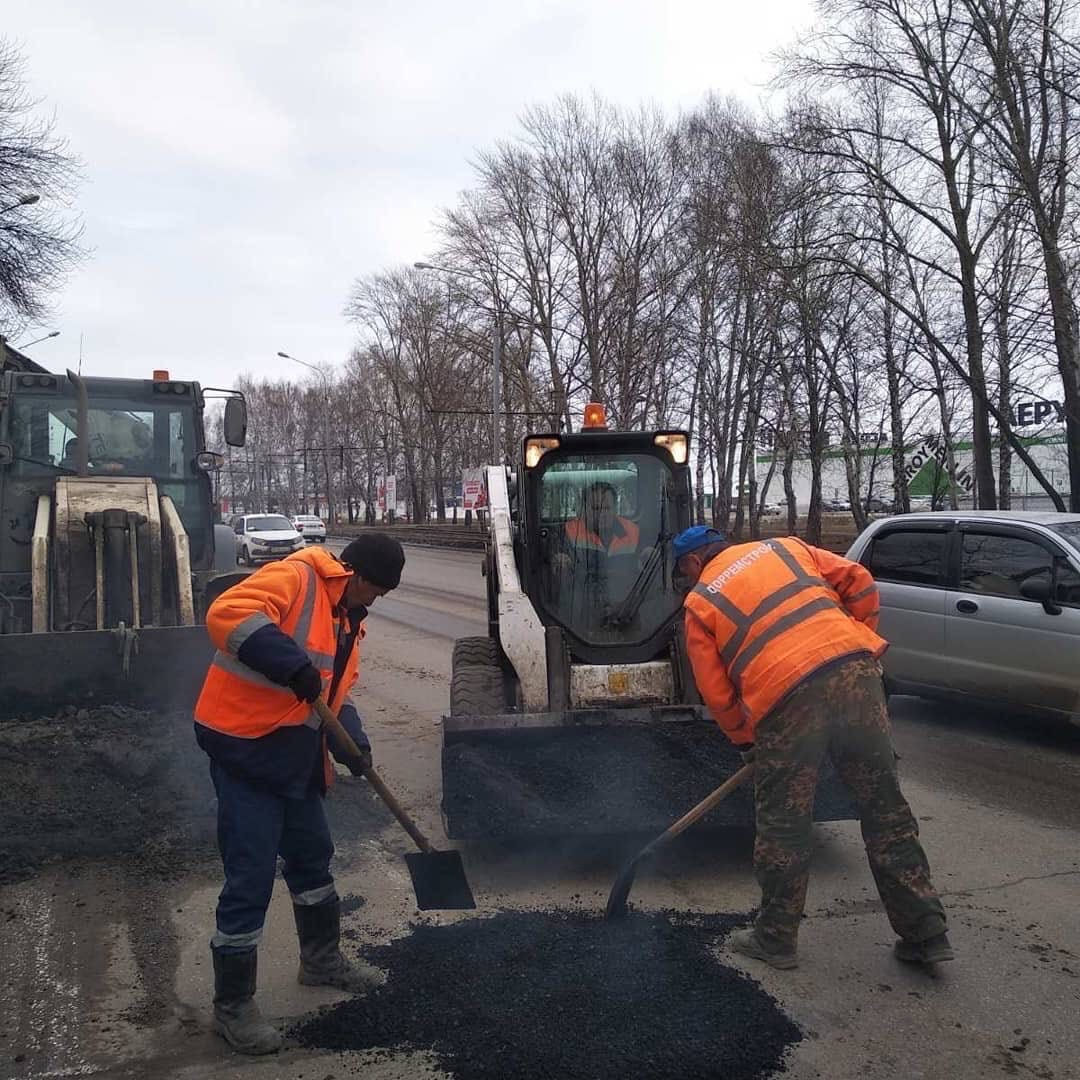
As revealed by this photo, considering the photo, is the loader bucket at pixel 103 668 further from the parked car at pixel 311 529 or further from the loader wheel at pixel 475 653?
the parked car at pixel 311 529

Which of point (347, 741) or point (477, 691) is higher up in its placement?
point (347, 741)

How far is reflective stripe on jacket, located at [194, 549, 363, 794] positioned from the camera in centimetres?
322

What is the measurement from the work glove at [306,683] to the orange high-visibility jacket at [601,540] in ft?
9.90

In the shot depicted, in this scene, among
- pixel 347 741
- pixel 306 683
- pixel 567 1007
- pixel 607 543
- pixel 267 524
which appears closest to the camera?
pixel 306 683

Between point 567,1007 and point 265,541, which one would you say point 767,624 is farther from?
point 265,541

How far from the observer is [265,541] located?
96.5ft

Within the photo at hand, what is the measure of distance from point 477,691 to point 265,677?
7.61ft

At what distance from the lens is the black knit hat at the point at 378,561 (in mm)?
3551

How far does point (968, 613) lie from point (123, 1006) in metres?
6.10

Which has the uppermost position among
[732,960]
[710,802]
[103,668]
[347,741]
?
[347,741]

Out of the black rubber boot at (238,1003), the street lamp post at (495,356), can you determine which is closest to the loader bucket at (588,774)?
the black rubber boot at (238,1003)

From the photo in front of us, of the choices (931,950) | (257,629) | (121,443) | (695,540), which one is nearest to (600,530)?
(695,540)

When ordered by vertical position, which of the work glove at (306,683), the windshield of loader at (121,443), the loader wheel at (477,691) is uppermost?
the windshield of loader at (121,443)

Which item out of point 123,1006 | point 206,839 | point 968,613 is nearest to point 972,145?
point 968,613
